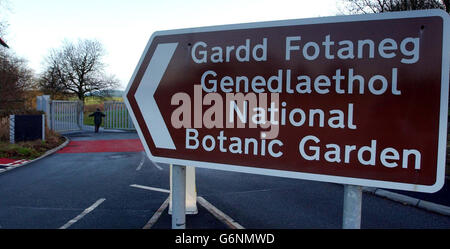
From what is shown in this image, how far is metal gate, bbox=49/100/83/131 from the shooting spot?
20641 millimetres

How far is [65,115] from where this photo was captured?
22.4 m

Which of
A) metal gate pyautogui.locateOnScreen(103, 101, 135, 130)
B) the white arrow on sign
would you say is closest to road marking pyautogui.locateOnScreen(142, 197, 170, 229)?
the white arrow on sign

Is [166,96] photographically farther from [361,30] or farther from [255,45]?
[361,30]

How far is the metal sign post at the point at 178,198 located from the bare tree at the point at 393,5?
57.6 ft

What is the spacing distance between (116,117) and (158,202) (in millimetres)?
20851

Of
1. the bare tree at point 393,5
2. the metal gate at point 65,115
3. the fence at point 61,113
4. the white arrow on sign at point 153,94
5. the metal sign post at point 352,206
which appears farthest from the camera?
the metal gate at point 65,115

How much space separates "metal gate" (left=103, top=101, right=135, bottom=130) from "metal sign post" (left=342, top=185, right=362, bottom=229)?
81.2 feet

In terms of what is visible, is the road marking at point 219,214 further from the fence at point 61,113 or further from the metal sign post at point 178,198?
the fence at point 61,113

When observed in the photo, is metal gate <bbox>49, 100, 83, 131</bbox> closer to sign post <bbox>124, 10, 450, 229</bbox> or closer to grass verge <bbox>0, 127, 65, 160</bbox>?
grass verge <bbox>0, 127, 65, 160</bbox>

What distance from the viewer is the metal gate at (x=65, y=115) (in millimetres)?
20641

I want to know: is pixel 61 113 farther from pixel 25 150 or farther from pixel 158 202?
pixel 158 202

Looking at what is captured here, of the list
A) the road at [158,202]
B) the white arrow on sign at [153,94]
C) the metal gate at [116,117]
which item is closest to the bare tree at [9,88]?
the metal gate at [116,117]

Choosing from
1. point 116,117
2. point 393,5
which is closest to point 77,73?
point 116,117
